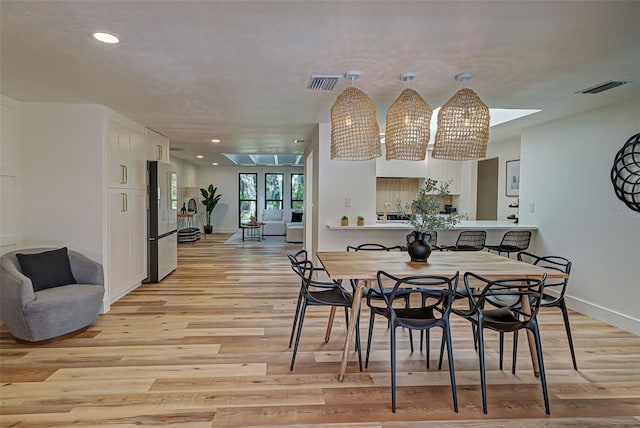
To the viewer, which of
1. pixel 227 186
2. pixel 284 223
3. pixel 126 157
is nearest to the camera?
pixel 126 157

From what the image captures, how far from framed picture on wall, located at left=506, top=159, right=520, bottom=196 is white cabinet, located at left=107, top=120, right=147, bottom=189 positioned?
5826 millimetres

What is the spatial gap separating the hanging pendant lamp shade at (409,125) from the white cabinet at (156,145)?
3.84 m

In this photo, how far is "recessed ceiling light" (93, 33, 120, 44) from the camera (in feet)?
7.41

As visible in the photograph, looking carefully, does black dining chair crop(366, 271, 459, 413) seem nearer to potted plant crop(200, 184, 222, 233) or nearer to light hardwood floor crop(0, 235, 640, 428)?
light hardwood floor crop(0, 235, 640, 428)

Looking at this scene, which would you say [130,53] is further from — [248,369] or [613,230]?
[613,230]

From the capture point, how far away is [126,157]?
461 cm

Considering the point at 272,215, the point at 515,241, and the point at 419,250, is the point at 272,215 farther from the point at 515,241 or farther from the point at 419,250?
the point at 419,250

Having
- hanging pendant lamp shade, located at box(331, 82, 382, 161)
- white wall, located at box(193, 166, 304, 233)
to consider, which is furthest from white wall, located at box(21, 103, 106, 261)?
white wall, located at box(193, 166, 304, 233)

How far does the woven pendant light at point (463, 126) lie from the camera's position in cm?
284

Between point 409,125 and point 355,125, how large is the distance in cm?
41

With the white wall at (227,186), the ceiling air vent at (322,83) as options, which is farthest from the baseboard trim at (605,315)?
the white wall at (227,186)

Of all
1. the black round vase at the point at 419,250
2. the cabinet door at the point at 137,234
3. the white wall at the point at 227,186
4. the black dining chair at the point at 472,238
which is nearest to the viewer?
the black round vase at the point at 419,250

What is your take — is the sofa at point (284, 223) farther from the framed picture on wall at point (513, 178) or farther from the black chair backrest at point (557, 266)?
the black chair backrest at point (557, 266)

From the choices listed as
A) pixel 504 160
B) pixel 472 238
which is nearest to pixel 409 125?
pixel 472 238
